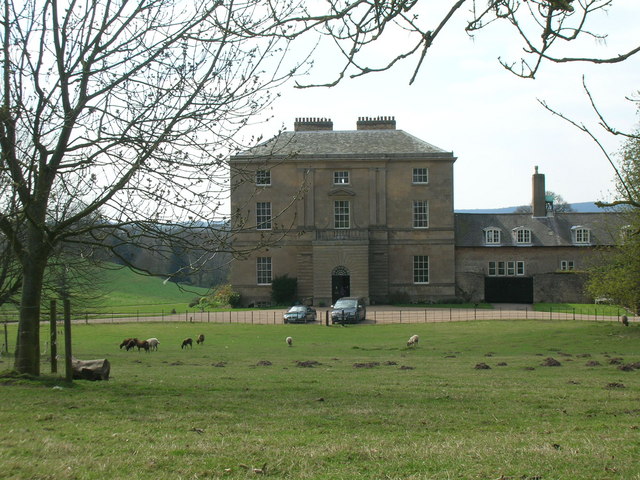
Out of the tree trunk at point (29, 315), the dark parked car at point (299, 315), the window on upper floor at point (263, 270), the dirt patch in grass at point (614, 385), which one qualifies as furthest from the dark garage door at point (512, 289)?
the tree trunk at point (29, 315)

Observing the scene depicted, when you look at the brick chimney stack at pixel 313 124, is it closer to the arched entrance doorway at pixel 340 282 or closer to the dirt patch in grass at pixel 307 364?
the arched entrance doorway at pixel 340 282

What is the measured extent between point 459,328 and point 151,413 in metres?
27.3

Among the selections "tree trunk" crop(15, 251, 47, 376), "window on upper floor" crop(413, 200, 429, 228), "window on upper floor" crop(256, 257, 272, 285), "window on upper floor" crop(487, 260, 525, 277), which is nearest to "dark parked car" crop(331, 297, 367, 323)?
"window on upper floor" crop(256, 257, 272, 285)

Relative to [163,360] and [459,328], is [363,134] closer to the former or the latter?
[459,328]

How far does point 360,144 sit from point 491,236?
13.2 meters

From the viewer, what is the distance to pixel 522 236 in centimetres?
5644

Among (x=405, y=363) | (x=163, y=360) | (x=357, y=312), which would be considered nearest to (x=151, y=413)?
(x=405, y=363)

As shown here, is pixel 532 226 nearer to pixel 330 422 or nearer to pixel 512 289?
pixel 512 289

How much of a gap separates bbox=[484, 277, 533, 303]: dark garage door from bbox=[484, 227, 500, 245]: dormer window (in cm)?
301

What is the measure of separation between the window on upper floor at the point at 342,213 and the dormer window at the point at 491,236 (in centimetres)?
1153

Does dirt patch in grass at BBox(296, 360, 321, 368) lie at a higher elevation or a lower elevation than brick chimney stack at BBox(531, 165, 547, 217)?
lower

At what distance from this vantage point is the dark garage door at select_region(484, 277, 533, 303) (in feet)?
181

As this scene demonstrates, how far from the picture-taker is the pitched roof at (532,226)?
56125mm

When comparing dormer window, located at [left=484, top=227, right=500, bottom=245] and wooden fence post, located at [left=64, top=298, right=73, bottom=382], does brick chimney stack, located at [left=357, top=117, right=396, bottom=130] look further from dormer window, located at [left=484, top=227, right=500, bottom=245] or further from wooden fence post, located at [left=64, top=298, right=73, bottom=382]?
wooden fence post, located at [left=64, top=298, right=73, bottom=382]
